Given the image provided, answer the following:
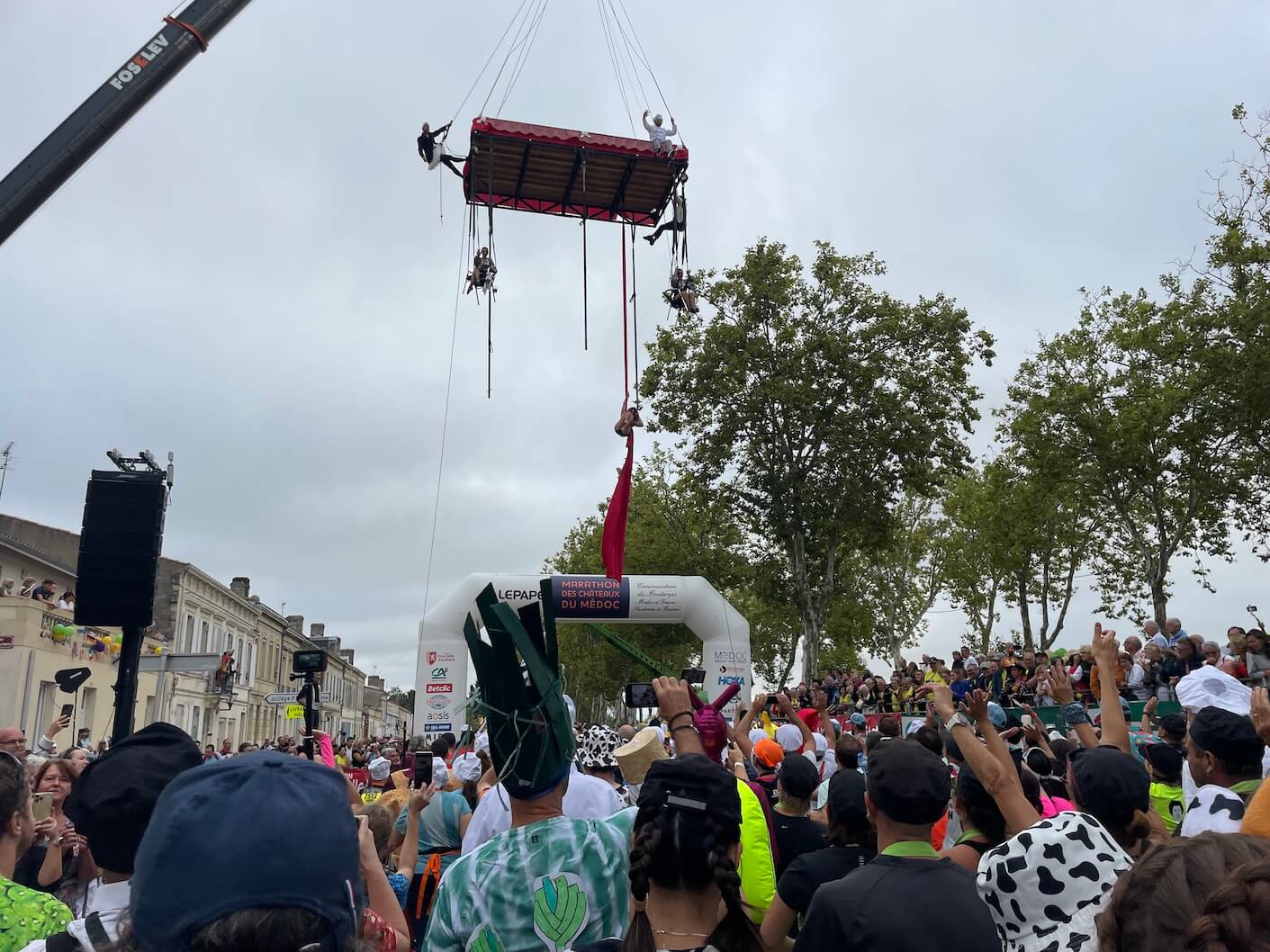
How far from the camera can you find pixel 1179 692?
444cm

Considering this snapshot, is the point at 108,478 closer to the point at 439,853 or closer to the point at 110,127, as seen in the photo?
the point at 110,127

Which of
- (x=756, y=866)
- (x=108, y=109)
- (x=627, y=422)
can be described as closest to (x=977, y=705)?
(x=756, y=866)

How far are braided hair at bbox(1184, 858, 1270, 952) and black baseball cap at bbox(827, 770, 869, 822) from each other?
2.34 meters

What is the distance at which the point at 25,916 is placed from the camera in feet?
7.69

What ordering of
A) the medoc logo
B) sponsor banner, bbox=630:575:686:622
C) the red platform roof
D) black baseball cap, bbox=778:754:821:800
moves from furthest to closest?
sponsor banner, bbox=630:575:686:622 → the red platform roof → the medoc logo → black baseball cap, bbox=778:754:821:800

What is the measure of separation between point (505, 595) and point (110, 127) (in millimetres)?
13437

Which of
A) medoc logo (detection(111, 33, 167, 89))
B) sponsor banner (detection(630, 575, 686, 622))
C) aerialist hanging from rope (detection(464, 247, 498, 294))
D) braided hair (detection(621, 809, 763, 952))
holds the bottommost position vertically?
braided hair (detection(621, 809, 763, 952))

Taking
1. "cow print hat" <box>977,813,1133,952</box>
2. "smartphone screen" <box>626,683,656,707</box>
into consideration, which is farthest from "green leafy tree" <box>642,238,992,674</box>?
"cow print hat" <box>977,813,1133,952</box>

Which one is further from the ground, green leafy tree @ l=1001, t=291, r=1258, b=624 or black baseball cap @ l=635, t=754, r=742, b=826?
green leafy tree @ l=1001, t=291, r=1258, b=624

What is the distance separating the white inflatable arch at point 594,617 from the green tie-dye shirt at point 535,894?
18.1 metres

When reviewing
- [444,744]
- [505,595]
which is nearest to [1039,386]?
[505,595]

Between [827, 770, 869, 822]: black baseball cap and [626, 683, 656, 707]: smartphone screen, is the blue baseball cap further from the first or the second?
[626, 683, 656, 707]: smartphone screen

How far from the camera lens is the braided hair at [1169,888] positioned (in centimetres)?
127

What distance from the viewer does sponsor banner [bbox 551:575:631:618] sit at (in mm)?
22047
